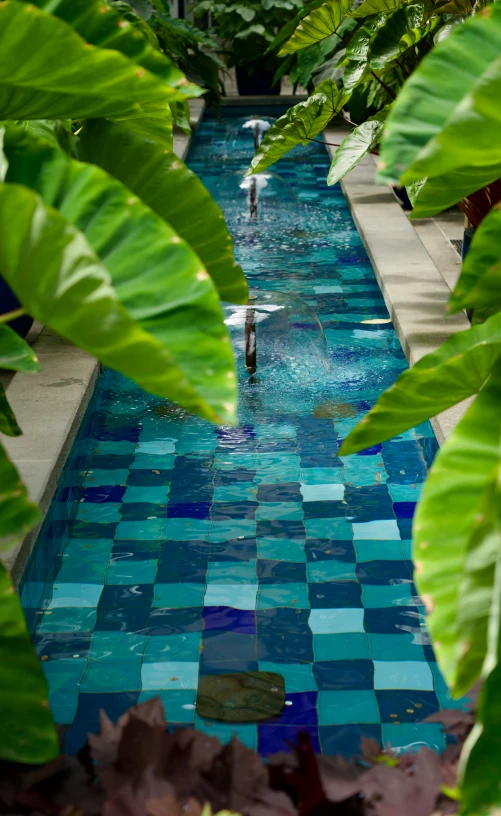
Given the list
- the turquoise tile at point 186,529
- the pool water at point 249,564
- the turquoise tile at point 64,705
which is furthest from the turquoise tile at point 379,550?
the turquoise tile at point 64,705

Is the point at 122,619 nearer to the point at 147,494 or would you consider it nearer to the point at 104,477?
the point at 147,494

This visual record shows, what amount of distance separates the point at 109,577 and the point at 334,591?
0.61 m

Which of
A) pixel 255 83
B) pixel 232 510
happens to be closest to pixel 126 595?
pixel 232 510

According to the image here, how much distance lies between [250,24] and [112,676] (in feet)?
36.0

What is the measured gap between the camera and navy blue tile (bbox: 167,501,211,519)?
294cm

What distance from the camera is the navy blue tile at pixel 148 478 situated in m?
3.14

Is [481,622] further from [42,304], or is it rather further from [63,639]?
[63,639]

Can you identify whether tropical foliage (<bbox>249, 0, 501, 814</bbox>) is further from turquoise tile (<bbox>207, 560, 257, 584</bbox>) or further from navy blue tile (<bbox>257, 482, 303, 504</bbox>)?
navy blue tile (<bbox>257, 482, 303, 504</bbox>)

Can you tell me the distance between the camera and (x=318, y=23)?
3996 mm

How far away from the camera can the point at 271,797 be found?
1.20 m

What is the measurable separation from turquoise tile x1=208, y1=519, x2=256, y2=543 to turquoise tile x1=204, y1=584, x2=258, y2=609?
0.25 m

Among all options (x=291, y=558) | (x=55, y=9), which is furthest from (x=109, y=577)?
(x=55, y=9)

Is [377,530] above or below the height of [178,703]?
below

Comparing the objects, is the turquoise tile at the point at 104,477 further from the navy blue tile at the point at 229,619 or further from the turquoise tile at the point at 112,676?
Result: the turquoise tile at the point at 112,676
